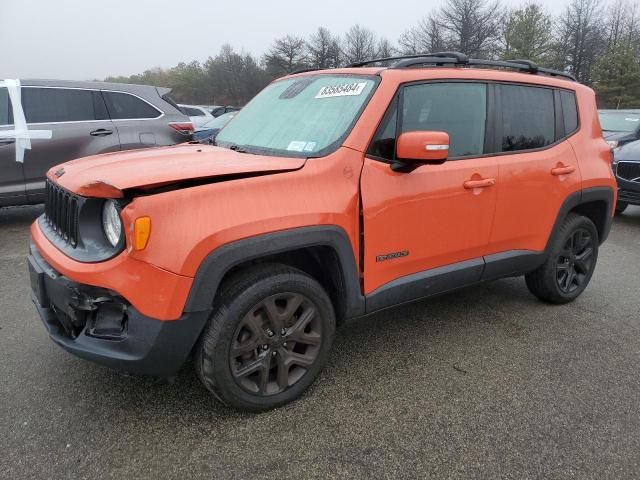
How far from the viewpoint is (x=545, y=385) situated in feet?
9.43

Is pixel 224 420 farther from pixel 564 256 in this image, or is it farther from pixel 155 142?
pixel 155 142

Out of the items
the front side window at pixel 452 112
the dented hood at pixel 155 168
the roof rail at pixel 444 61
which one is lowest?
the dented hood at pixel 155 168

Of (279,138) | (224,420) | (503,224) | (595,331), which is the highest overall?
(279,138)

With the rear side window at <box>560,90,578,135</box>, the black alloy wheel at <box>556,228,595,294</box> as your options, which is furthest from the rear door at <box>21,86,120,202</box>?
the black alloy wheel at <box>556,228,595,294</box>

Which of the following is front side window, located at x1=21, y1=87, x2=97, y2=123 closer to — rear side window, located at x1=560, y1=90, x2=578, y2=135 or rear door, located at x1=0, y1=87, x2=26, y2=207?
rear door, located at x1=0, y1=87, x2=26, y2=207

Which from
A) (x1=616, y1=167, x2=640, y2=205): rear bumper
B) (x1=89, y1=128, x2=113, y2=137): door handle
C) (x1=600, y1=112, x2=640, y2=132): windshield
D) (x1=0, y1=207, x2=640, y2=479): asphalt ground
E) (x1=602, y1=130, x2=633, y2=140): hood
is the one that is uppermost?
(x1=89, y1=128, x2=113, y2=137): door handle

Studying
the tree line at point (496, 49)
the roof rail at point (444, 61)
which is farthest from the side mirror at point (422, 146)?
the tree line at point (496, 49)

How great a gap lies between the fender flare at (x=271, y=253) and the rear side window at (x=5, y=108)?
5.20 metres

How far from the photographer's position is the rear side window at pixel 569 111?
3.77 meters

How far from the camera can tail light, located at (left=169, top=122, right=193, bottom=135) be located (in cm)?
685

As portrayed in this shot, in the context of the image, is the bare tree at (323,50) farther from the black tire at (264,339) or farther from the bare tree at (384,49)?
the black tire at (264,339)

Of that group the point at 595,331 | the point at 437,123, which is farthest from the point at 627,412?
the point at 437,123

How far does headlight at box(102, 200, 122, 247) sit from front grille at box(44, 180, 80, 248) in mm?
148

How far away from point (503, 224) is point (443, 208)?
0.62m
